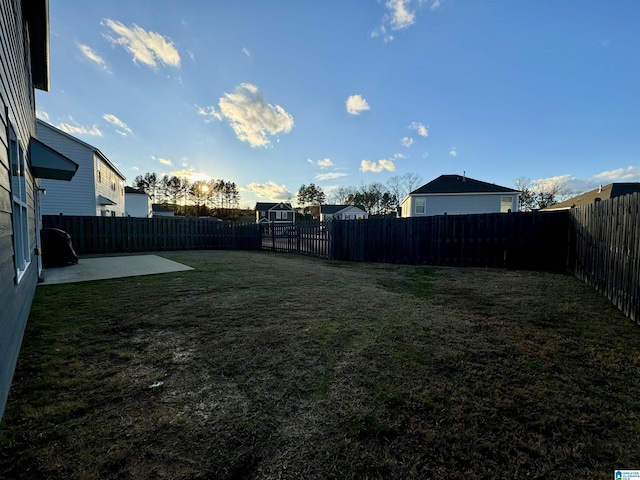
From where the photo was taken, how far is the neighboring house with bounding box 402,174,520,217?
2133cm

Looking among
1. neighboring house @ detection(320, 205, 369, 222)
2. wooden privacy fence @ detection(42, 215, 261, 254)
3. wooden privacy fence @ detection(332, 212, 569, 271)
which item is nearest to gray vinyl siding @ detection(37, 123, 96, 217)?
wooden privacy fence @ detection(42, 215, 261, 254)

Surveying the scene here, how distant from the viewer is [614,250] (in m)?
4.30

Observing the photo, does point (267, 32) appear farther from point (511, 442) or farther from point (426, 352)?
point (511, 442)

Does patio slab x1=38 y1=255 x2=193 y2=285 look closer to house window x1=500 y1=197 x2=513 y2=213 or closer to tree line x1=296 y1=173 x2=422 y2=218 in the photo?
house window x1=500 y1=197 x2=513 y2=213

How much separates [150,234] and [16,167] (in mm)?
12101

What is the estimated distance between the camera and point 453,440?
1.53m

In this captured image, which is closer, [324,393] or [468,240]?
[324,393]

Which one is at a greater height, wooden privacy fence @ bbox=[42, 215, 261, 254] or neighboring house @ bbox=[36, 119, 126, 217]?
neighboring house @ bbox=[36, 119, 126, 217]

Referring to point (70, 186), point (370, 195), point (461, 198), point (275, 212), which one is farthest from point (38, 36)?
point (370, 195)

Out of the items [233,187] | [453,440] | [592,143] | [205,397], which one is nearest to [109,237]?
[205,397]

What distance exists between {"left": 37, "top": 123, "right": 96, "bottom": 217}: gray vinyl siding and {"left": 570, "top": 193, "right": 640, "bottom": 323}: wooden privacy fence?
20.7 metres

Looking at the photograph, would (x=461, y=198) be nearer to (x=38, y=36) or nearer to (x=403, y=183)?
(x=38, y=36)

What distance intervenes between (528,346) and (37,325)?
5.59 metres

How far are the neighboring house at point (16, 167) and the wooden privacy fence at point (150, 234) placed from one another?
6888 mm
